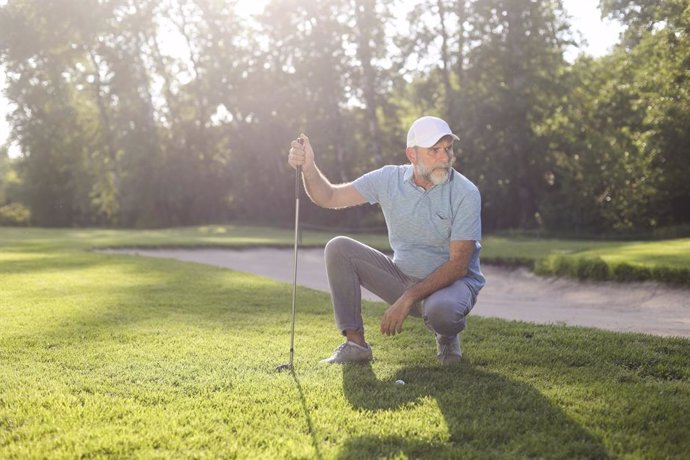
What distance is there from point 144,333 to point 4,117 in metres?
41.6

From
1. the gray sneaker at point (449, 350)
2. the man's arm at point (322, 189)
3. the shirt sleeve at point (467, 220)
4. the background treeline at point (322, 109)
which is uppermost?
the background treeline at point (322, 109)

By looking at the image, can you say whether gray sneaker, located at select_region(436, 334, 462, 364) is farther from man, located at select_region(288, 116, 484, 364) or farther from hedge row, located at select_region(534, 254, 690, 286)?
hedge row, located at select_region(534, 254, 690, 286)

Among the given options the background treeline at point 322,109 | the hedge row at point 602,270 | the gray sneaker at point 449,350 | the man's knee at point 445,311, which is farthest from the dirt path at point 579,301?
the background treeline at point 322,109

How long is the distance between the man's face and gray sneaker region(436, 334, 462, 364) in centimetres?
113

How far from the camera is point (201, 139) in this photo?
136 feet

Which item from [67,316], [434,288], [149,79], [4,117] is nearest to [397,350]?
[434,288]

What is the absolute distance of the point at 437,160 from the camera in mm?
4703

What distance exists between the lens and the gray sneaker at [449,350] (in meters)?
4.84

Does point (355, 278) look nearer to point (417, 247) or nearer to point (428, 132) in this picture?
point (417, 247)

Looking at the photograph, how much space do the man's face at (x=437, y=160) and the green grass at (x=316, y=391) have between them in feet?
4.43

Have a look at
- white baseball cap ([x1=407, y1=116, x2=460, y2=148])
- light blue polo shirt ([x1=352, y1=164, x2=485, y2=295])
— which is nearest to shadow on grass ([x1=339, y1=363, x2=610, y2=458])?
light blue polo shirt ([x1=352, y1=164, x2=485, y2=295])

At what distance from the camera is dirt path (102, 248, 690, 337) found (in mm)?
7398

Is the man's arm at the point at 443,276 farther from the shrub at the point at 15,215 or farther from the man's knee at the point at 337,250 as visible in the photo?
the shrub at the point at 15,215

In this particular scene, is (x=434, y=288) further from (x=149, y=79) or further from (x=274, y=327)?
(x=149, y=79)
